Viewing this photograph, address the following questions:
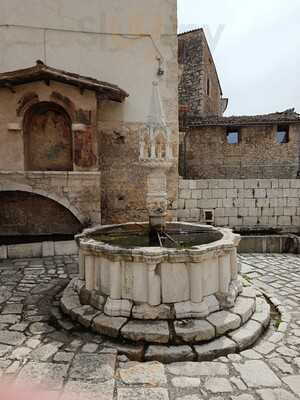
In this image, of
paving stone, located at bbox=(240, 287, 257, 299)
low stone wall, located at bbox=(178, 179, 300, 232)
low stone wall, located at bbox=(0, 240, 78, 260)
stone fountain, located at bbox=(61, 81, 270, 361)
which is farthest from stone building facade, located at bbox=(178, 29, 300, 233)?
stone fountain, located at bbox=(61, 81, 270, 361)

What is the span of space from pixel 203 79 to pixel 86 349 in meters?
15.8

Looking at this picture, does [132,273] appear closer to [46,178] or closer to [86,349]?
[86,349]

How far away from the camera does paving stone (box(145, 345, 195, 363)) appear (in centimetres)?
254

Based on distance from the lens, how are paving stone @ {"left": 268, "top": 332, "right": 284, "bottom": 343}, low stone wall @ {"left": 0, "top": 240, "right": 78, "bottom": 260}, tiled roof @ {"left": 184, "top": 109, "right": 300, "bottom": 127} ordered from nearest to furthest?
paving stone @ {"left": 268, "top": 332, "right": 284, "bottom": 343}, low stone wall @ {"left": 0, "top": 240, "right": 78, "bottom": 260}, tiled roof @ {"left": 184, "top": 109, "right": 300, "bottom": 127}

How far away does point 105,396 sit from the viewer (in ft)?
6.64

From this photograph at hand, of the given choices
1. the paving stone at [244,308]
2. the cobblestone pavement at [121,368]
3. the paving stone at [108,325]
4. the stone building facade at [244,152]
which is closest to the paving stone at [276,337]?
the cobblestone pavement at [121,368]

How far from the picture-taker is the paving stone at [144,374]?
2.24 meters

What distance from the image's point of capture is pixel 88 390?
6.84 feet

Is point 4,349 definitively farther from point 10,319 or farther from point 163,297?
point 163,297

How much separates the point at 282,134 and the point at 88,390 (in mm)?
14466

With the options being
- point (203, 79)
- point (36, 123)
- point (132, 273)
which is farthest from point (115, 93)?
point (203, 79)

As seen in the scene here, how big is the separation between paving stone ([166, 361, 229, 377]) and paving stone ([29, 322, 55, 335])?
1.47 meters

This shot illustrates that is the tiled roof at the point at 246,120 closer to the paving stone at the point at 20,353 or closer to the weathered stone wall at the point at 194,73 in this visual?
the weathered stone wall at the point at 194,73

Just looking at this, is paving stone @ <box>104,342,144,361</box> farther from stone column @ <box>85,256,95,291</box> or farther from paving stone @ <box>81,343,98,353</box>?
stone column @ <box>85,256,95,291</box>
